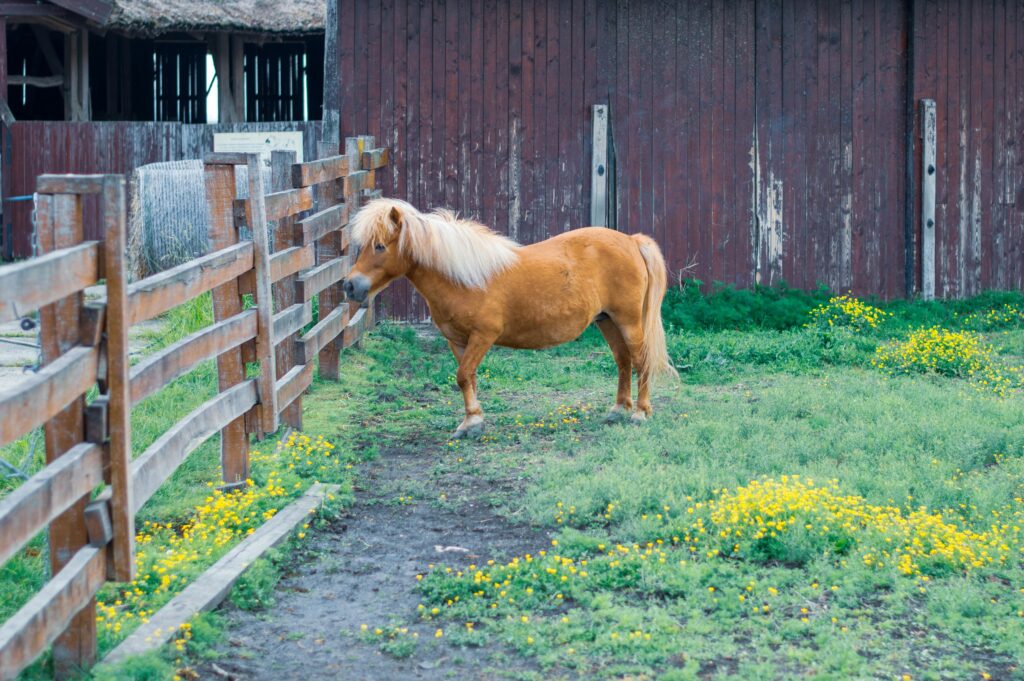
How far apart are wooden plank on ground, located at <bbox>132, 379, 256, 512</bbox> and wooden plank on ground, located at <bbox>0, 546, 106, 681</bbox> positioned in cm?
39

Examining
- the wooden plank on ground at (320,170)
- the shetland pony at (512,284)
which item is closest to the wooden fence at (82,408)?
the shetland pony at (512,284)

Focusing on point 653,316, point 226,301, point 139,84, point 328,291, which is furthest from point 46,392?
point 139,84

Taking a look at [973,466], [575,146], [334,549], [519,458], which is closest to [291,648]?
[334,549]

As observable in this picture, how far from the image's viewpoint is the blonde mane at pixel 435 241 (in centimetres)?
779

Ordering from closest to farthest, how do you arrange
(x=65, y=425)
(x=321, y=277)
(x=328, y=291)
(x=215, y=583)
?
(x=65, y=425)
(x=215, y=583)
(x=321, y=277)
(x=328, y=291)

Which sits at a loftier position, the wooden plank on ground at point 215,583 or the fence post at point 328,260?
the fence post at point 328,260

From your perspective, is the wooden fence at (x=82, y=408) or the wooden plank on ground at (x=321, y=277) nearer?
the wooden fence at (x=82, y=408)

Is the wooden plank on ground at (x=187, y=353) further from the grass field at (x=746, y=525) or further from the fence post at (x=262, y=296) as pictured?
the grass field at (x=746, y=525)

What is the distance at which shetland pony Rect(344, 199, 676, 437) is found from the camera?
7.86m

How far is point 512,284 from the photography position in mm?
8180

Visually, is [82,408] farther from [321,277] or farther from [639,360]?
[639,360]

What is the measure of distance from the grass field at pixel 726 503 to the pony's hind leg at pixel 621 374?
23 centimetres

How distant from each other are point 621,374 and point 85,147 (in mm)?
10512

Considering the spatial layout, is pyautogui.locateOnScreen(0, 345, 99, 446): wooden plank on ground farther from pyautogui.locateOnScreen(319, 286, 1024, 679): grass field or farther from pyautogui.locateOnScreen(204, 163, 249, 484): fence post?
pyautogui.locateOnScreen(204, 163, 249, 484): fence post
